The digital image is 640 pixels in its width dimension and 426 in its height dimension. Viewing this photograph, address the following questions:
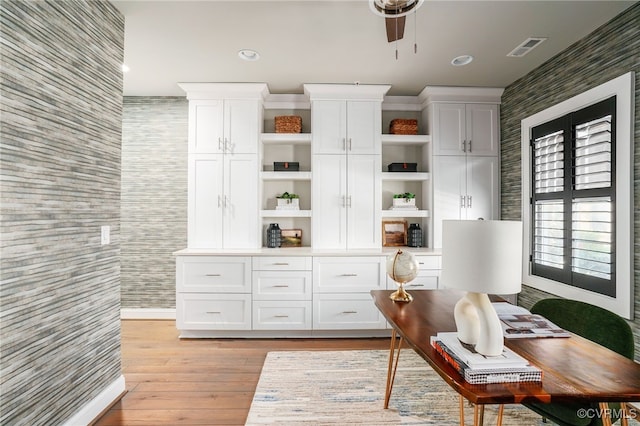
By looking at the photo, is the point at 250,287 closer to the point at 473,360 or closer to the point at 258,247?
the point at 258,247

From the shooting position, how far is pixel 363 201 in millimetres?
3590

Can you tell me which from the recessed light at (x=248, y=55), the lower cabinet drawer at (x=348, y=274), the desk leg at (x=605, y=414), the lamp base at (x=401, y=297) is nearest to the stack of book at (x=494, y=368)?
the desk leg at (x=605, y=414)

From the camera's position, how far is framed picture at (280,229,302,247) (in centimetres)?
387

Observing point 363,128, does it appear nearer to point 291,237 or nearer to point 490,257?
point 291,237

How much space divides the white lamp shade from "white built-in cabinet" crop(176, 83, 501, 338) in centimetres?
222

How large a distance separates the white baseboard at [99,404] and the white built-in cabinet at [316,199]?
1.01 metres

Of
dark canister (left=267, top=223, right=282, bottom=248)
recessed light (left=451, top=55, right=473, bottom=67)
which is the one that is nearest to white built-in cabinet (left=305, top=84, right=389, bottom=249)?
dark canister (left=267, top=223, right=282, bottom=248)

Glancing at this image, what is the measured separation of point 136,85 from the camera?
3.55m

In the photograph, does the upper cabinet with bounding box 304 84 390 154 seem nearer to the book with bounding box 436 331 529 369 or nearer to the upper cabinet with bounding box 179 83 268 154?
the upper cabinet with bounding box 179 83 268 154

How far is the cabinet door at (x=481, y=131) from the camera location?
3682mm

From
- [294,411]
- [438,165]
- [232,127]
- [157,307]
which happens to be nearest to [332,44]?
[232,127]

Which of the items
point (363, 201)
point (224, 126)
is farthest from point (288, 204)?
point (224, 126)

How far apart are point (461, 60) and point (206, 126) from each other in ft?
8.48

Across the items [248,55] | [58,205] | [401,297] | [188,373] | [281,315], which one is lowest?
[188,373]
